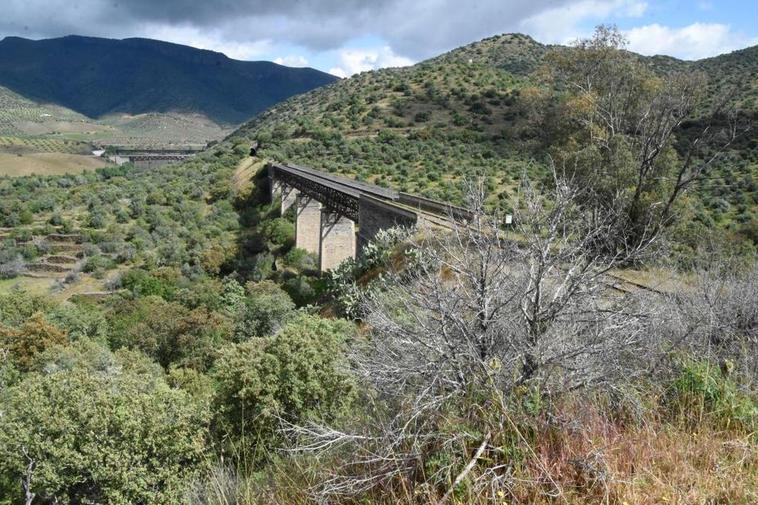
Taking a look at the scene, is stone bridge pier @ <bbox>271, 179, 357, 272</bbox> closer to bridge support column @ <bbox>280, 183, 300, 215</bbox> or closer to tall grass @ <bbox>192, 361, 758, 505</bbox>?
bridge support column @ <bbox>280, 183, 300, 215</bbox>

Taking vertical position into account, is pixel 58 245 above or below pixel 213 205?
below

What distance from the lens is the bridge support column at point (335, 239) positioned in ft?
93.3

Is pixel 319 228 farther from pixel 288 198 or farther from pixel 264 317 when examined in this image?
pixel 264 317

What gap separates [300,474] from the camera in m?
3.38

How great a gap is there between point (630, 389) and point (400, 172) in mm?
39059

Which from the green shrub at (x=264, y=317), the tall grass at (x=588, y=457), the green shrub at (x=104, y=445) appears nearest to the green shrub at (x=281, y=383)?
the green shrub at (x=104, y=445)

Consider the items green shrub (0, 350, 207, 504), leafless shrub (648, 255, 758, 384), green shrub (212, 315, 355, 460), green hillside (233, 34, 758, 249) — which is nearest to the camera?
leafless shrub (648, 255, 758, 384)

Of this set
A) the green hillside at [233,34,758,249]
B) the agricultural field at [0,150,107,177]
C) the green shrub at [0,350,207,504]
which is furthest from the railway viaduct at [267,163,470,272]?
the agricultural field at [0,150,107,177]

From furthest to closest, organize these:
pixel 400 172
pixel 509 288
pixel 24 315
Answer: pixel 400 172
pixel 24 315
pixel 509 288

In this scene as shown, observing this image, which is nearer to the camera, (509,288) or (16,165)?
(509,288)

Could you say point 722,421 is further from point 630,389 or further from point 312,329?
point 312,329

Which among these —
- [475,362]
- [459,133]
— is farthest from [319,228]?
[475,362]

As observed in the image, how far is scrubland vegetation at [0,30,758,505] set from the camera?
9.45ft

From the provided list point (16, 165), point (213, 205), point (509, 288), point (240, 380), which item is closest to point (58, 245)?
point (213, 205)
